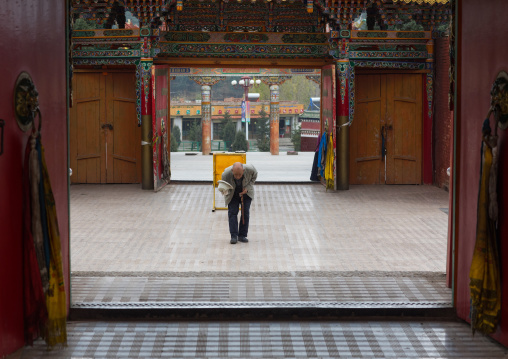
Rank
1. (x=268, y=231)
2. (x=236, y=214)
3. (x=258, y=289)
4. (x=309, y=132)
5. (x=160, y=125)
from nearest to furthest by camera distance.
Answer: (x=258, y=289)
(x=236, y=214)
(x=268, y=231)
(x=160, y=125)
(x=309, y=132)

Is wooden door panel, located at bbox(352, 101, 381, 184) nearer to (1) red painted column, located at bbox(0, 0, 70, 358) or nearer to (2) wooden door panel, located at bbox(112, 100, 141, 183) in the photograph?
(2) wooden door panel, located at bbox(112, 100, 141, 183)

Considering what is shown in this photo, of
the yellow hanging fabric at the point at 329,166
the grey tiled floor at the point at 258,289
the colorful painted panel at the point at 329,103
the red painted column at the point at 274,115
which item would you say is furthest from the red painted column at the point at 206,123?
the grey tiled floor at the point at 258,289

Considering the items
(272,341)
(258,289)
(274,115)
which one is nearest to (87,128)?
(258,289)

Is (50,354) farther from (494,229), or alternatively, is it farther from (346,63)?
(346,63)

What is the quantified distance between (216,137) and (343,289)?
36.6m

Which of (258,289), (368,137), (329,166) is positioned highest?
(368,137)

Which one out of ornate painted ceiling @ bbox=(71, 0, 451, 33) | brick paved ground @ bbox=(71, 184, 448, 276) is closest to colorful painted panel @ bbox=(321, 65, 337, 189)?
ornate painted ceiling @ bbox=(71, 0, 451, 33)

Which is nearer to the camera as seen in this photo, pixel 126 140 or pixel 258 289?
pixel 258 289

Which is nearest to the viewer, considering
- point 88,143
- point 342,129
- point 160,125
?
point 342,129

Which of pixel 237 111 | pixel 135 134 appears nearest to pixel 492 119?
pixel 135 134

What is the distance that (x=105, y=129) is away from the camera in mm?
16109

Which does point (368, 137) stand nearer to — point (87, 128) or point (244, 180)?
point (87, 128)

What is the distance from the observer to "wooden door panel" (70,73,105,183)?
16.0 meters

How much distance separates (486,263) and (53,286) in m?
3.23
